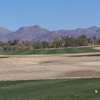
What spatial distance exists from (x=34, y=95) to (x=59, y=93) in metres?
1.11

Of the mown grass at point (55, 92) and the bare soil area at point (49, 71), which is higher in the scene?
the mown grass at point (55, 92)

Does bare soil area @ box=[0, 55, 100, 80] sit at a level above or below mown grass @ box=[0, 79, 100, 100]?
below

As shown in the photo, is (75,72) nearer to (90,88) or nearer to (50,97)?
(90,88)

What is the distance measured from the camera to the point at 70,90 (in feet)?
67.2

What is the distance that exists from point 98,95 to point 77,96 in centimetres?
84

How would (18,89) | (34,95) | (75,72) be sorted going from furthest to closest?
1. (75,72)
2. (18,89)
3. (34,95)

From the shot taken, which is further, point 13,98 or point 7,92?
point 7,92

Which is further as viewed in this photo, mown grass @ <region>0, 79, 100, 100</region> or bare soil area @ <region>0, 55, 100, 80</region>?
bare soil area @ <region>0, 55, 100, 80</region>

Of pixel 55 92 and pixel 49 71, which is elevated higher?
pixel 55 92

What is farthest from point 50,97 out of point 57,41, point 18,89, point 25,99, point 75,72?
point 57,41

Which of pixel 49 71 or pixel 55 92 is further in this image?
pixel 49 71

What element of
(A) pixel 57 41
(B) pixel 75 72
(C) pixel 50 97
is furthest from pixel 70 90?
(A) pixel 57 41

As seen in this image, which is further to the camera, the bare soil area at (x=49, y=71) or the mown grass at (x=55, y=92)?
the bare soil area at (x=49, y=71)

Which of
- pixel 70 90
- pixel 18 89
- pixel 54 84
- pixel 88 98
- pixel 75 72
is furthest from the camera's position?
pixel 75 72
